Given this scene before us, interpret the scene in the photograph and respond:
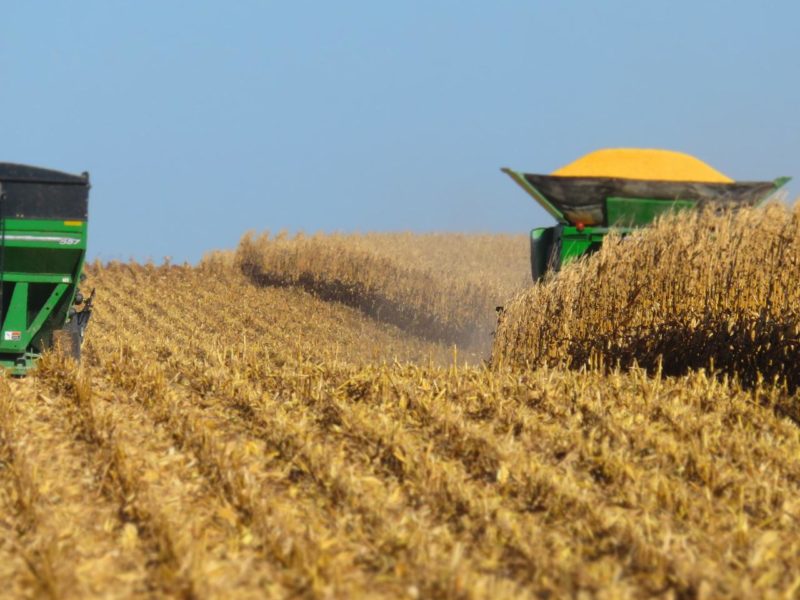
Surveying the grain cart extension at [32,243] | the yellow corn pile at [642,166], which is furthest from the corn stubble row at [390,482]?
the yellow corn pile at [642,166]

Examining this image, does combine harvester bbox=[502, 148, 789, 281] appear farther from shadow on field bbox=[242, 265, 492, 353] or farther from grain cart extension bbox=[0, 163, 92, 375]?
shadow on field bbox=[242, 265, 492, 353]

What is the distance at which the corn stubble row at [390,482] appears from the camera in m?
4.96

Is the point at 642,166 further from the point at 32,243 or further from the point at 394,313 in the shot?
the point at 394,313

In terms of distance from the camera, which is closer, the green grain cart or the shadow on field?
the green grain cart

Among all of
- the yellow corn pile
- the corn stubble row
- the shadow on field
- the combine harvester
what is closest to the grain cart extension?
the corn stubble row

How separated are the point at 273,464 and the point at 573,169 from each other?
8.37m

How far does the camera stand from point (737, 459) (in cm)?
691

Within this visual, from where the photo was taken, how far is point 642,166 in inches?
544

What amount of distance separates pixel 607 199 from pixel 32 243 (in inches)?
243

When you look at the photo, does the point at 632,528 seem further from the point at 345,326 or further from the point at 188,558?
the point at 345,326

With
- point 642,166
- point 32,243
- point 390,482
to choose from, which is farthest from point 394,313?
point 390,482

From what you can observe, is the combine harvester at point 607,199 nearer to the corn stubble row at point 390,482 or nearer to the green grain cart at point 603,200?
the green grain cart at point 603,200

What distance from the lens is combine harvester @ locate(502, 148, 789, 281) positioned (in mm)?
13008

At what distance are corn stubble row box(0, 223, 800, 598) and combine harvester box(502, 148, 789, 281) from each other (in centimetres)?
361
